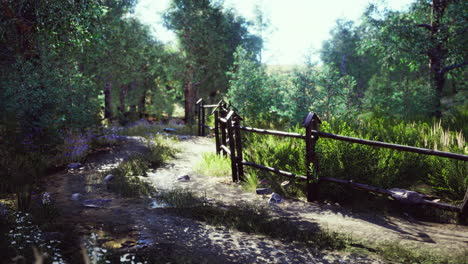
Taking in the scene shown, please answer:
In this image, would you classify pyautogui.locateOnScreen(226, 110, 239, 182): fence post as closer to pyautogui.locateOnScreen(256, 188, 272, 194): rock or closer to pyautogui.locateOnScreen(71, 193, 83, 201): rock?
pyautogui.locateOnScreen(256, 188, 272, 194): rock

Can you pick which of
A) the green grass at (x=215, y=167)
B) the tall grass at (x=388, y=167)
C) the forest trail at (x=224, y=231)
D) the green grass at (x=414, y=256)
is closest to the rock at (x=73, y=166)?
the forest trail at (x=224, y=231)

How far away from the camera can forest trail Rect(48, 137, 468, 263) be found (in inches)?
148

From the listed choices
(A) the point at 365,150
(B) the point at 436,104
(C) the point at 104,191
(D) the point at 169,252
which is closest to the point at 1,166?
(C) the point at 104,191

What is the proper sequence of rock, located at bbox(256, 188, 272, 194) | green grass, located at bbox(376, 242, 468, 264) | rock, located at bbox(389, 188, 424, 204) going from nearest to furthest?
green grass, located at bbox(376, 242, 468, 264) → rock, located at bbox(389, 188, 424, 204) → rock, located at bbox(256, 188, 272, 194)

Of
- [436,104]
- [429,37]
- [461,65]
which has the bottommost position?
[436,104]

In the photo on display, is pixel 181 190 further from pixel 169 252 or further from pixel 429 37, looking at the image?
pixel 429 37

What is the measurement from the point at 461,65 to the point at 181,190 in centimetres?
1239

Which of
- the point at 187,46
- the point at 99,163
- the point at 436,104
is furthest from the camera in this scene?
the point at 187,46

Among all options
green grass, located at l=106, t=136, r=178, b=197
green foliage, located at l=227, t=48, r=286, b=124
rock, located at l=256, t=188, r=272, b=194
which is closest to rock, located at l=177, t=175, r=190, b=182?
green grass, located at l=106, t=136, r=178, b=197

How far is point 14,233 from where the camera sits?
148 inches

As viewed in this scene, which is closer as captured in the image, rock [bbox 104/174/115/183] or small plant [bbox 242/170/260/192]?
small plant [bbox 242/170/260/192]

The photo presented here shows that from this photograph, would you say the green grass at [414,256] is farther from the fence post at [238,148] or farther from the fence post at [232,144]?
the fence post at [232,144]

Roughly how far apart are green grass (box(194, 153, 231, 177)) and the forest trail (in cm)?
144

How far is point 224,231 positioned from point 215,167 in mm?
3734
